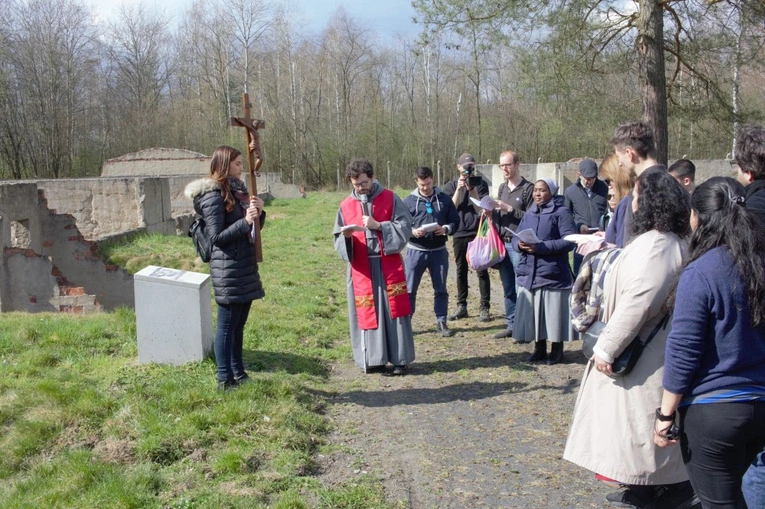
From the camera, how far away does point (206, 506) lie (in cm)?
382

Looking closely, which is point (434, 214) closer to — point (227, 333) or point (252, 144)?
point (252, 144)

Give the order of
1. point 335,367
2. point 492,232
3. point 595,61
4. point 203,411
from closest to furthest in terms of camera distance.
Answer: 1. point 203,411
2. point 335,367
3. point 492,232
4. point 595,61

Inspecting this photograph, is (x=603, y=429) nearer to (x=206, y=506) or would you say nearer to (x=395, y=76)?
(x=206, y=506)

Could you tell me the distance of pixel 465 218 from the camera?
27.6 ft

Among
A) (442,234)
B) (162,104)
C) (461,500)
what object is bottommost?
(461,500)

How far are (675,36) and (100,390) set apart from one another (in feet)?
40.4

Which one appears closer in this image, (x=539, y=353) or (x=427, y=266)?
(x=539, y=353)

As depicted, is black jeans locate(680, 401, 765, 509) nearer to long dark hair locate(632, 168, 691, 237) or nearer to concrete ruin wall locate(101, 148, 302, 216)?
long dark hair locate(632, 168, 691, 237)

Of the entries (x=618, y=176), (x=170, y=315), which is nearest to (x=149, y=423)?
(x=170, y=315)

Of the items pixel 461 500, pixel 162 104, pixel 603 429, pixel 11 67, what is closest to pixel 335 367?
pixel 461 500

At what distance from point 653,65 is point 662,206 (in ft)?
30.9

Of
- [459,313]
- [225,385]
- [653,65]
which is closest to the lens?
[225,385]

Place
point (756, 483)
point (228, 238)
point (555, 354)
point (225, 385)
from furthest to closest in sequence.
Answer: point (555, 354)
point (225, 385)
point (228, 238)
point (756, 483)

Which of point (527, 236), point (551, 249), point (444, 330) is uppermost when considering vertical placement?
point (527, 236)
